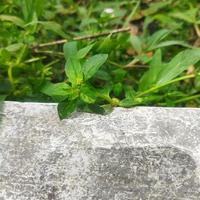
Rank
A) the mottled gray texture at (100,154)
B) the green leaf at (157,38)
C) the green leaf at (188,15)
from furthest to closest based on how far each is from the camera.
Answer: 1. the green leaf at (188,15)
2. the green leaf at (157,38)
3. the mottled gray texture at (100,154)

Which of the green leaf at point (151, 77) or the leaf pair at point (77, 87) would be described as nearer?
the leaf pair at point (77, 87)

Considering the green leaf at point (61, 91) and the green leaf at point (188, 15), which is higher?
the green leaf at point (188, 15)

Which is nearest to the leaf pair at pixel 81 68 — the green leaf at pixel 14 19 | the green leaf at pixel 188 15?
the green leaf at pixel 14 19

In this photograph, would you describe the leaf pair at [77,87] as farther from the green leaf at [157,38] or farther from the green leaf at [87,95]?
the green leaf at [157,38]

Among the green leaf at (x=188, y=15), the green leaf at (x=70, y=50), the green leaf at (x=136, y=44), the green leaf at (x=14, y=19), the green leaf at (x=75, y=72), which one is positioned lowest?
the green leaf at (x=75, y=72)

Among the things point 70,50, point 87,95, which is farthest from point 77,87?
point 70,50

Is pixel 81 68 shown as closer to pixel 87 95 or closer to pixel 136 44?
pixel 87 95

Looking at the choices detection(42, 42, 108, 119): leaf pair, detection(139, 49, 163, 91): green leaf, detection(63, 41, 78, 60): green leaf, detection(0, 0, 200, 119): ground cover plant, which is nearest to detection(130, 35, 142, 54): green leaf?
detection(0, 0, 200, 119): ground cover plant

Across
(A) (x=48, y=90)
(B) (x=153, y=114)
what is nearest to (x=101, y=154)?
(B) (x=153, y=114)
